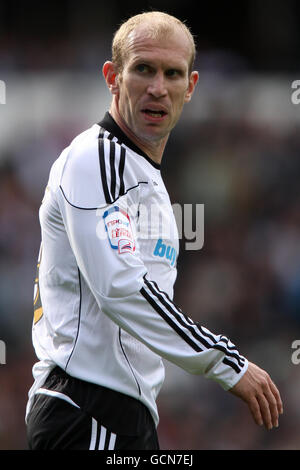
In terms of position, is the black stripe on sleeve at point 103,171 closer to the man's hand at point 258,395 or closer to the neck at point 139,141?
the neck at point 139,141

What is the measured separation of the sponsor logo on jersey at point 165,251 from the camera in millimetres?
2583

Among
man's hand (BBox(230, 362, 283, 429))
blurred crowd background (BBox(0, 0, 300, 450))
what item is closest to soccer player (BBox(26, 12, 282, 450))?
man's hand (BBox(230, 362, 283, 429))

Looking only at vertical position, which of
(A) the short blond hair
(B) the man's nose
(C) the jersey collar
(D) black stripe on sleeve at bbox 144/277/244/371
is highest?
(A) the short blond hair

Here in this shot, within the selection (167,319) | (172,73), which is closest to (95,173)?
(167,319)

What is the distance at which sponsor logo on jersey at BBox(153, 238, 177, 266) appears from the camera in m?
2.58

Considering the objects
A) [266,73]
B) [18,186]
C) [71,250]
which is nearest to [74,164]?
[71,250]

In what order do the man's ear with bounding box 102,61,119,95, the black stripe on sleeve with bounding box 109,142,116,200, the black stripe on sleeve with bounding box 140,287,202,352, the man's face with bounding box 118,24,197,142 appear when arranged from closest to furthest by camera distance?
1. the black stripe on sleeve with bounding box 140,287,202,352
2. the black stripe on sleeve with bounding box 109,142,116,200
3. the man's face with bounding box 118,24,197,142
4. the man's ear with bounding box 102,61,119,95

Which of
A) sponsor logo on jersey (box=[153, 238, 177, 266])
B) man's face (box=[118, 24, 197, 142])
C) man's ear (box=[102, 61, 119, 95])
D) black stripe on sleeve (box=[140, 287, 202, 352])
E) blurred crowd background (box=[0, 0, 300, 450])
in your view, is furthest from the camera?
blurred crowd background (box=[0, 0, 300, 450])

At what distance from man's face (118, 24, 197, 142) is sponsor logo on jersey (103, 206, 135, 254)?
22.2 inches

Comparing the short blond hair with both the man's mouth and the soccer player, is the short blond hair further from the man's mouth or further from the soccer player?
the man's mouth

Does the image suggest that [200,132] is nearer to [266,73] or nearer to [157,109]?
[266,73]

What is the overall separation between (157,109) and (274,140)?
4760 mm

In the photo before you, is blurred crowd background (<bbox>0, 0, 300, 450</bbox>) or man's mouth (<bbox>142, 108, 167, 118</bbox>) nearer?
man's mouth (<bbox>142, 108, 167, 118</bbox>)

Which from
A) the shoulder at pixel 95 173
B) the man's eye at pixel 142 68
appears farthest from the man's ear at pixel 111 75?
the shoulder at pixel 95 173
